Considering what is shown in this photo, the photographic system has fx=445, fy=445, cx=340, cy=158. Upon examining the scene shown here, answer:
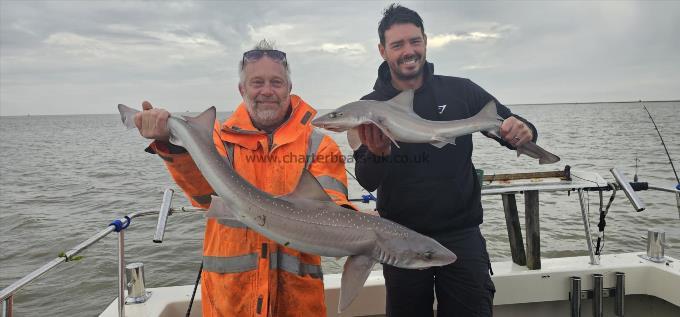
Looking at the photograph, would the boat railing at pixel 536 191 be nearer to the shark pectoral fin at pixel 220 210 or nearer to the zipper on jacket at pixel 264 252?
the zipper on jacket at pixel 264 252

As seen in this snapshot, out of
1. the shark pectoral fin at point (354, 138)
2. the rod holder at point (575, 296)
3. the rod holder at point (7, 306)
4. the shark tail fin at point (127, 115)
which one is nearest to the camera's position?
the rod holder at point (7, 306)

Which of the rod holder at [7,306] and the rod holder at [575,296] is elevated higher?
the rod holder at [7,306]

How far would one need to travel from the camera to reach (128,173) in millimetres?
22906

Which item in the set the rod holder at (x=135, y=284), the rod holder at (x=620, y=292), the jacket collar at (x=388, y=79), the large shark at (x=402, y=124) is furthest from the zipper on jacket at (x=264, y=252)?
the rod holder at (x=620, y=292)

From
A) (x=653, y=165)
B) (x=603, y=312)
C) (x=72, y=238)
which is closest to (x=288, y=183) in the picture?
(x=603, y=312)

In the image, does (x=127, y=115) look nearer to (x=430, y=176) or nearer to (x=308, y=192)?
(x=308, y=192)

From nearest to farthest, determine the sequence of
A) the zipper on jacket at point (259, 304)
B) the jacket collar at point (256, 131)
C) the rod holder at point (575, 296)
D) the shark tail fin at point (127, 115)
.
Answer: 1. the shark tail fin at point (127, 115)
2. the zipper on jacket at point (259, 304)
3. the jacket collar at point (256, 131)
4. the rod holder at point (575, 296)

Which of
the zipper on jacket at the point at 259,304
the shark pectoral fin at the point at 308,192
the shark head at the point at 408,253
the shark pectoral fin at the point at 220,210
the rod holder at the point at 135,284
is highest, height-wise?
the shark pectoral fin at the point at 308,192

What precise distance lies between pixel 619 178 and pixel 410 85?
2325 millimetres

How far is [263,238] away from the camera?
112 inches

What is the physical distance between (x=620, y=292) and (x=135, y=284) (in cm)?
485

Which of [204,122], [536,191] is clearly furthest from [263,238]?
[536,191]

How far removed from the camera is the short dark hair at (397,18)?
353 cm

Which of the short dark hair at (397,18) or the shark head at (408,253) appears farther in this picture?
the short dark hair at (397,18)
